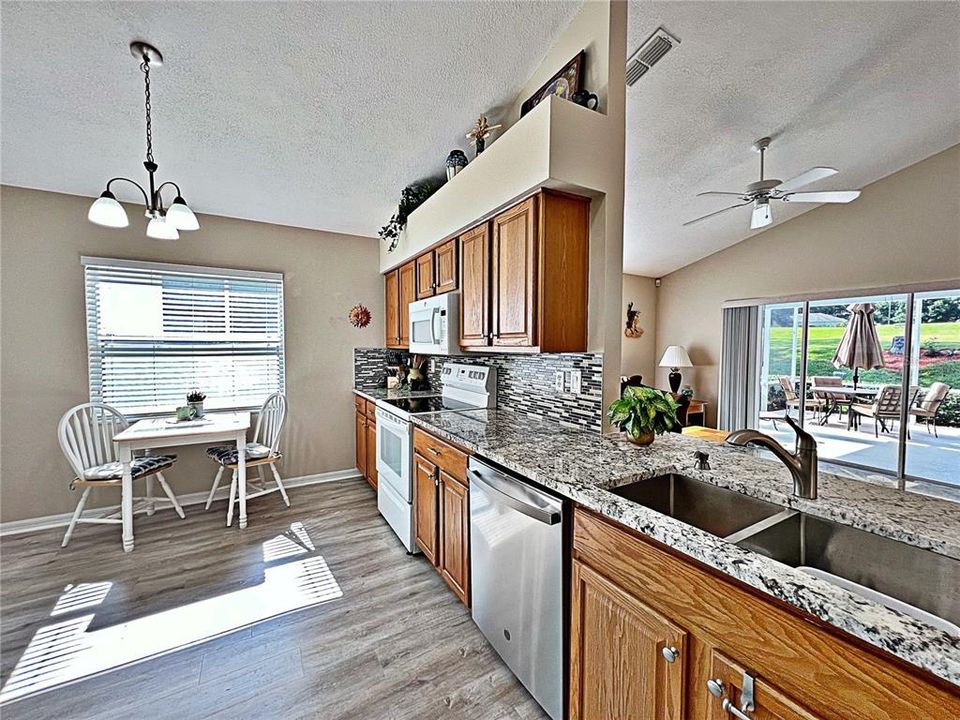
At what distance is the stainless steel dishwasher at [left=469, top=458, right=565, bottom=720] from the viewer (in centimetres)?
144

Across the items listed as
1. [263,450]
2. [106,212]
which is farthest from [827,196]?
[263,450]

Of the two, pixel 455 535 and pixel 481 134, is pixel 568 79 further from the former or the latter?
pixel 455 535

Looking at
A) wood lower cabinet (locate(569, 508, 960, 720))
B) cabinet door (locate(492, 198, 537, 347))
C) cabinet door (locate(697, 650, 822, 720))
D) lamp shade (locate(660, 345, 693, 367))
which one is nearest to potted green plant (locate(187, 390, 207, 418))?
cabinet door (locate(492, 198, 537, 347))

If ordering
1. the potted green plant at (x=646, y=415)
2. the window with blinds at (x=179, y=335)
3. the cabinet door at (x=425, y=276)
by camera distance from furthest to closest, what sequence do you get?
the window with blinds at (x=179, y=335)
the cabinet door at (x=425, y=276)
the potted green plant at (x=646, y=415)

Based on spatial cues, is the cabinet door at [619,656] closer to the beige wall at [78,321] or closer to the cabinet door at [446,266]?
the cabinet door at [446,266]

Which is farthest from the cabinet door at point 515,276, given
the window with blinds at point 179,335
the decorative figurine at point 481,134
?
the window with blinds at point 179,335

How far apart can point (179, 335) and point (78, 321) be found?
63cm

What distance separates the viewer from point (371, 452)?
3748 mm

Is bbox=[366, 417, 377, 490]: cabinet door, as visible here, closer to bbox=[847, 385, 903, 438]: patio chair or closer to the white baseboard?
the white baseboard

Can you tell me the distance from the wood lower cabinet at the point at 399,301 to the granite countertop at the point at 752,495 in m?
1.73

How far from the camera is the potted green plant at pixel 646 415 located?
1.75 meters

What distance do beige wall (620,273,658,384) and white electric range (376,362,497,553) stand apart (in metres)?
3.84

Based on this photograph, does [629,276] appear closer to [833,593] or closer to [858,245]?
[858,245]

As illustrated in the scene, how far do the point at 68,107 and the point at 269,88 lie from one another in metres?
1.11
